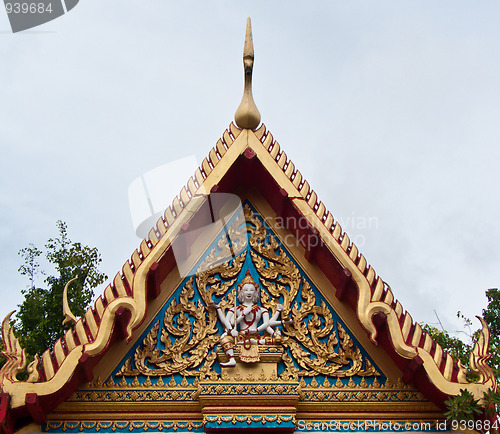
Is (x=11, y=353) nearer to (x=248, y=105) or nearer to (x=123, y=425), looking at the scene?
(x=123, y=425)

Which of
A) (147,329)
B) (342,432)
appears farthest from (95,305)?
(342,432)

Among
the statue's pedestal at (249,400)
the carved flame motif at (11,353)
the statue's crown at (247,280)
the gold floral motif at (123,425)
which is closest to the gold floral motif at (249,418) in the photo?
the statue's pedestal at (249,400)

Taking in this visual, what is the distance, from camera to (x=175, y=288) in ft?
21.9

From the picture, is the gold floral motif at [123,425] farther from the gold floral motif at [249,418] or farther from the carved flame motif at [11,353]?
the carved flame motif at [11,353]

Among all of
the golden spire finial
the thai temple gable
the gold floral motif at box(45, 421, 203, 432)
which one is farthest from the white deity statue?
the golden spire finial

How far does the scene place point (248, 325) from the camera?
6410 mm

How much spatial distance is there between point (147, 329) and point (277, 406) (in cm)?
150

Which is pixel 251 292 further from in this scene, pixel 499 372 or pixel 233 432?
pixel 499 372

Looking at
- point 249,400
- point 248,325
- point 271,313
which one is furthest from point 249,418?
point 271,313

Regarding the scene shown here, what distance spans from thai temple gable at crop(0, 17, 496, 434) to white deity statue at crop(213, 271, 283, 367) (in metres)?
0.01

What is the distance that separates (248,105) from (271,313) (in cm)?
233

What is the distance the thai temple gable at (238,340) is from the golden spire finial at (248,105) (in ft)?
0.69

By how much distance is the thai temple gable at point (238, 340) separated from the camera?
5.90m

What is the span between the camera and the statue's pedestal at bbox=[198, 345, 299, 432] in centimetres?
590
